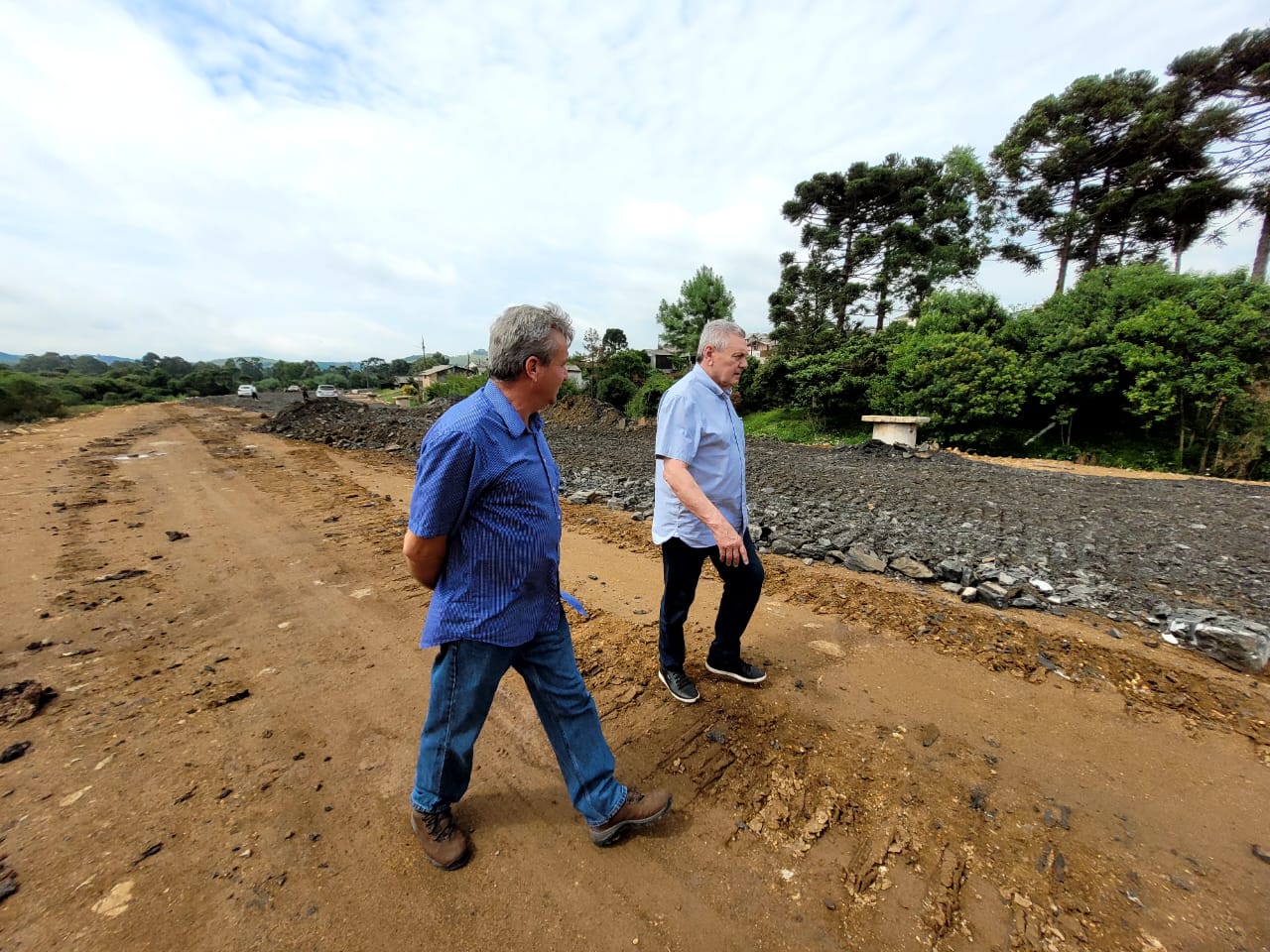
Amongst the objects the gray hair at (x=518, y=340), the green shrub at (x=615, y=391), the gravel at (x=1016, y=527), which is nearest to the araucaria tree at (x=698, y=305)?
the green shrub at (x=615, y=391)

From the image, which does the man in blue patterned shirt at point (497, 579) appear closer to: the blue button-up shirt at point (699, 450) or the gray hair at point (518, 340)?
the gray hair at point (518, 340)

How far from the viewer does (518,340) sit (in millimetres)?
1626

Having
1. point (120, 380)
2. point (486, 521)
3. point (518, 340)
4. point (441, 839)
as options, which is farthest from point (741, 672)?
point (120, 380)

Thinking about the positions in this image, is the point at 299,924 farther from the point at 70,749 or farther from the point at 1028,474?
the point at 1028,474

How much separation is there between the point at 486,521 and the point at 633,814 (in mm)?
1210

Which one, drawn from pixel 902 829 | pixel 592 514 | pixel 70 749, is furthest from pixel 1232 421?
pixel 70 749

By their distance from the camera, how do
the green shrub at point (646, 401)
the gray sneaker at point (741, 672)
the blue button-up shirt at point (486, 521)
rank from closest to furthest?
the blue button-up shirt at point (486, 521), the gray sneaker at point (741, 672), the green shrub at point (646, 401)

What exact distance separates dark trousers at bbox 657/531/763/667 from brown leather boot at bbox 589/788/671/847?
814mm

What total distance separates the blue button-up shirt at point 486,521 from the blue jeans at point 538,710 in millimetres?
92

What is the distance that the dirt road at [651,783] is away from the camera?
1630 millimetres

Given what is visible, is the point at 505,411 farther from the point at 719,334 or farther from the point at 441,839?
the point at 441,839

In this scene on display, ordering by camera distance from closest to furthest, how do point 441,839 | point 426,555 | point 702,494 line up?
point 426,555, point 441,839, point 702,494

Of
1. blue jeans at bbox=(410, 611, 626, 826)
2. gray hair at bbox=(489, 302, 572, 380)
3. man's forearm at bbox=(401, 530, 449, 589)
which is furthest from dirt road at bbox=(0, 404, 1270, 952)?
gray hair at bbox=(489, 302, 572, 380)

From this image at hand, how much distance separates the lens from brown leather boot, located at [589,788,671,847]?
185 cm
